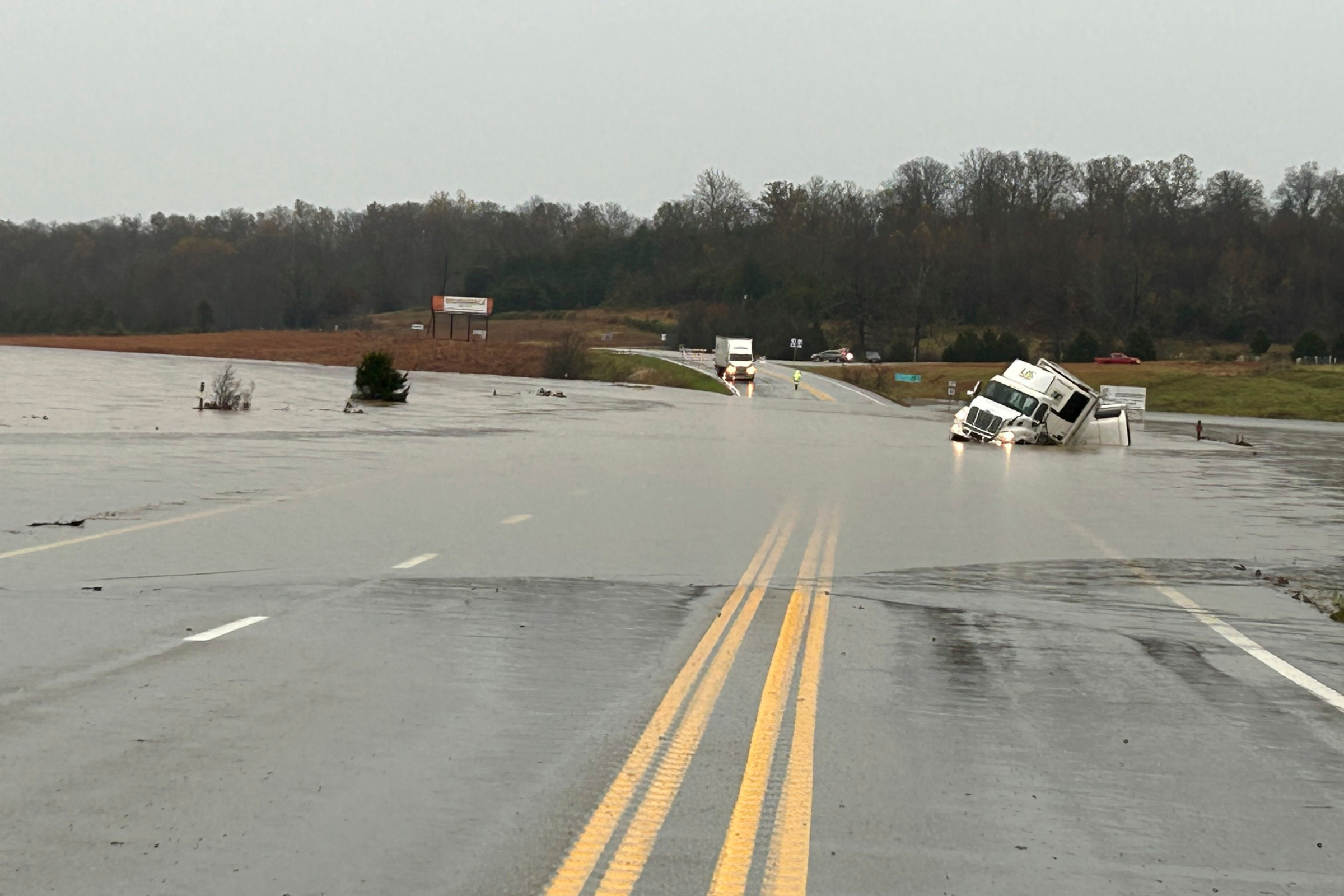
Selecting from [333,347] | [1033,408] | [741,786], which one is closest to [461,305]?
[333,347]

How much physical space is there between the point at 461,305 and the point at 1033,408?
10387 cm

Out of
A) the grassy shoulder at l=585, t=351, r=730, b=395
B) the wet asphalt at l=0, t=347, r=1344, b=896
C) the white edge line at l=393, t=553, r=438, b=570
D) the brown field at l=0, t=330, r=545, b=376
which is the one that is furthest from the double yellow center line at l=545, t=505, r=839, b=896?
the brown field at l=0, t=330, r=545, b=376

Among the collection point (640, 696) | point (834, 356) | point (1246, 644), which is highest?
point (834, 356)

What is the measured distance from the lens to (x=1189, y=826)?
6.32 m

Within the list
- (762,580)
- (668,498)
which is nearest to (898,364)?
(668,498)

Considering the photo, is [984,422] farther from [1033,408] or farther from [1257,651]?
[1257,651]

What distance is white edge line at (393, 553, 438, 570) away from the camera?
1469 centimetres

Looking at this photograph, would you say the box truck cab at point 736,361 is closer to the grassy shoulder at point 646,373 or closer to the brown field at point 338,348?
the grassy shoulder at point 646,373

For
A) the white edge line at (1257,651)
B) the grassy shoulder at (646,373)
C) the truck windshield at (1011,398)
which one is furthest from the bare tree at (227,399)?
the grassy shoulder at (646,373)

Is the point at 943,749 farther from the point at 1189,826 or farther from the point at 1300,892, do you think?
the point at 1300,892

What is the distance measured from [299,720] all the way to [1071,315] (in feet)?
553

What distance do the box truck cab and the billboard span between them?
46.8m

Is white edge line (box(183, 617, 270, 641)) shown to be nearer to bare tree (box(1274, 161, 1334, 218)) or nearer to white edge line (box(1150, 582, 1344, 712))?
white edge line (box(1150, 582, 1344, 712))

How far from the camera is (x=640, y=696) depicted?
8.70 meters
